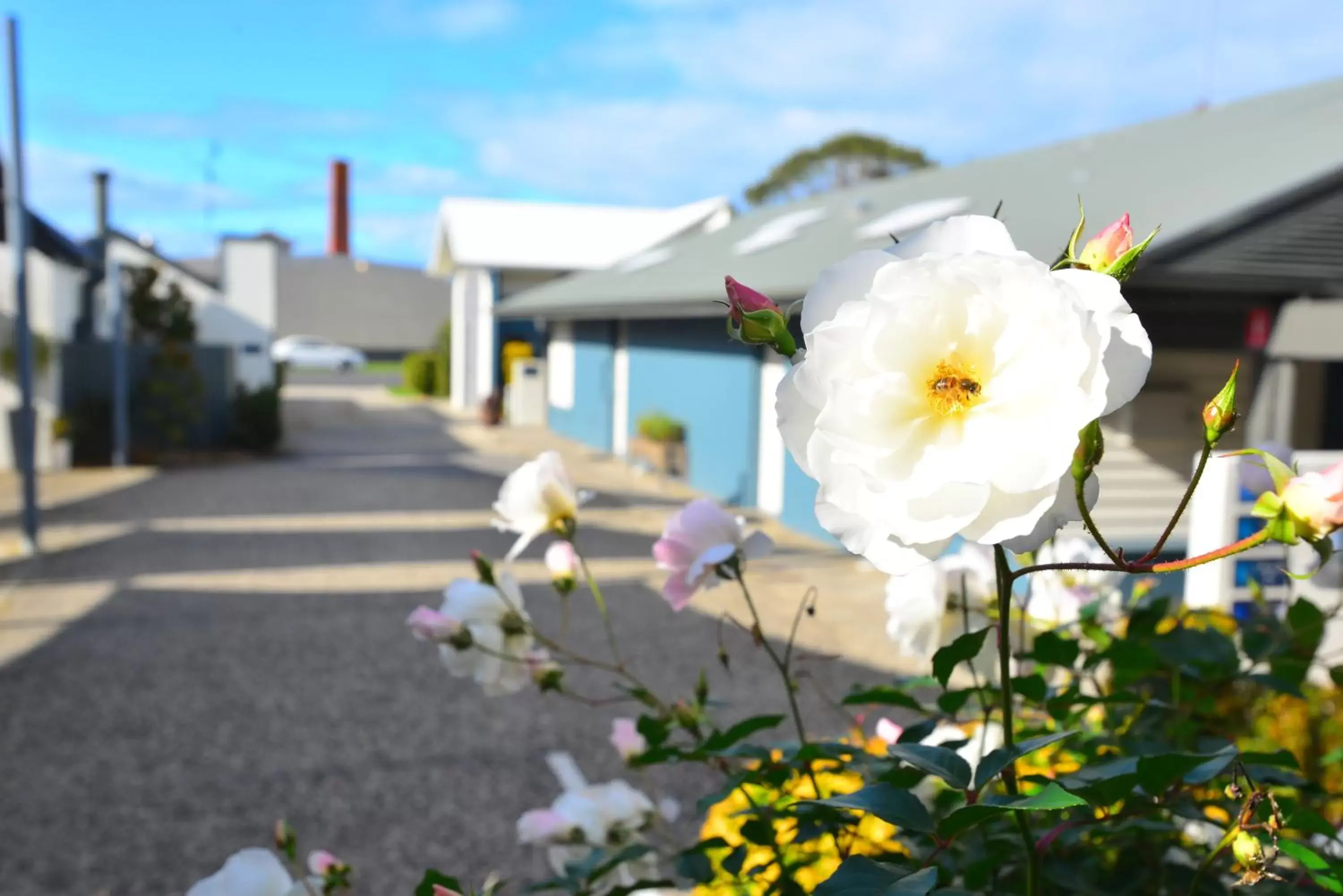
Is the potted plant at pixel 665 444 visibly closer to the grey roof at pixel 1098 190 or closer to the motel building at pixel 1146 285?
the motel building at pixel 1146 285

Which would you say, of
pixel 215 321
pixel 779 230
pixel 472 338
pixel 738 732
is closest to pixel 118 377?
pixel 779 230

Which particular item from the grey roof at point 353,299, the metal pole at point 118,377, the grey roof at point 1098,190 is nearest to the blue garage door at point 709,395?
the grey roof at point 1098,190

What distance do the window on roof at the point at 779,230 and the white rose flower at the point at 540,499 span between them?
11674 mm

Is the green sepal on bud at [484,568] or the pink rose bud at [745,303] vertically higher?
the pink rose bud at [745,303]

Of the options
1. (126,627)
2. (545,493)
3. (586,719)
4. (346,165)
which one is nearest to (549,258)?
(126,627)

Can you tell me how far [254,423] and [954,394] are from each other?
1695 cm

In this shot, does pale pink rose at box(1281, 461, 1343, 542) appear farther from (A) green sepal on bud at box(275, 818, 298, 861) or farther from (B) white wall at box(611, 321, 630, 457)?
(B) white wall at box(611, 321, 630, 457)

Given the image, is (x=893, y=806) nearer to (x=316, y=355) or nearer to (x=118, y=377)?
(x=118, y=377)

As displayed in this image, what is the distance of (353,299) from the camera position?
44.8 meters

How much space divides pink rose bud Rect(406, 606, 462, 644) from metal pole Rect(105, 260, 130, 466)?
1426cm

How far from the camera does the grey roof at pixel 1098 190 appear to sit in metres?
7.04

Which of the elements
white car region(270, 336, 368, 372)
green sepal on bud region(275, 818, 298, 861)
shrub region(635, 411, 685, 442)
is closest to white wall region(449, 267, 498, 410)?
shrub region(635, 411, 685, 442)

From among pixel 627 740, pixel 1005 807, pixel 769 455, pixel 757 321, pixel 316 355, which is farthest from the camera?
pixel 316 355

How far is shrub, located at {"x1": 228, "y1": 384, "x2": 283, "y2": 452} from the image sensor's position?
650 inches
